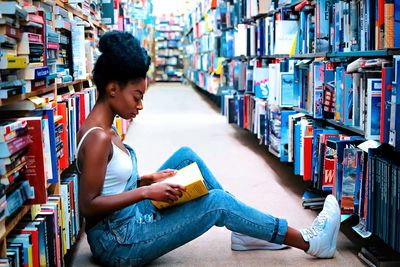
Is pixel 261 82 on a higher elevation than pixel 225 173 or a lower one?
higher

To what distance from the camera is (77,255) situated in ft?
7.97

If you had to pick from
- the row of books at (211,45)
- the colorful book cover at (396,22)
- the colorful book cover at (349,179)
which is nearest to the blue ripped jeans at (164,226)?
the colorful book cover at (349,179)

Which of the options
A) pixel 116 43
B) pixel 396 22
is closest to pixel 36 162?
pixel 116 43

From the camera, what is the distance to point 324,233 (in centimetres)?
A: 229

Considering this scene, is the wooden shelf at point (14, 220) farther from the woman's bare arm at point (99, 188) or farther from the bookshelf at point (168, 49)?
the bookshelf at point (168, 49)

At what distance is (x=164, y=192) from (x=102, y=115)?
35 centimetres

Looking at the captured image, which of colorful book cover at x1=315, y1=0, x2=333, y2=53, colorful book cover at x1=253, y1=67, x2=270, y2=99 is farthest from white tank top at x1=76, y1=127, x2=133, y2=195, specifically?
colorful book cover at x1=253, y1=67, x2=270, y2=99

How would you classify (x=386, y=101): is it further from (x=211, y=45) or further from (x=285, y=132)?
(x=211, y=45)

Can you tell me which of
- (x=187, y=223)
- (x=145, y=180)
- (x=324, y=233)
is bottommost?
(x=324, y=233)

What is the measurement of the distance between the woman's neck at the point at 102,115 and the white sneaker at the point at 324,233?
90 cm

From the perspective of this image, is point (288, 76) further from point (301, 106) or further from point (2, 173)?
point (2, 173)

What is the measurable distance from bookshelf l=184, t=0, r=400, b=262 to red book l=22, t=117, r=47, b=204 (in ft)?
3.98

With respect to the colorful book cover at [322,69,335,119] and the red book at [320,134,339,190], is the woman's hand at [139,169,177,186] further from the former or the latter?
the colorful book cover at [322,69,335,119]

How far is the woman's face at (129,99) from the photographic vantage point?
2.01m
